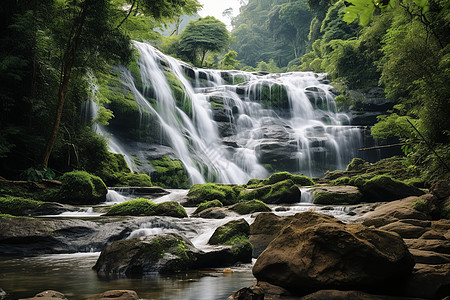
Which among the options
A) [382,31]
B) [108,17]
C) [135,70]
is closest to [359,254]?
[108,17]

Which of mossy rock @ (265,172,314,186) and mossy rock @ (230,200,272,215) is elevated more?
mossy rock @ (265,172,314,186)

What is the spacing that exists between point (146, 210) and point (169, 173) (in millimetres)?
10191

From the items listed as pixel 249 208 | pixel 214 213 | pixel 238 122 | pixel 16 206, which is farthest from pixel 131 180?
pixel 238 122

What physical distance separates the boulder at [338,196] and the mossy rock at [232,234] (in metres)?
6.71

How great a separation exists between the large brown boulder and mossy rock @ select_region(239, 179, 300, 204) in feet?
31.3

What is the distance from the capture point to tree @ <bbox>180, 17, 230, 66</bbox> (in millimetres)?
39500

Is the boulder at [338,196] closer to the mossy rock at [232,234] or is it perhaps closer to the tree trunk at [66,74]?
the mossy rock at [232,234]

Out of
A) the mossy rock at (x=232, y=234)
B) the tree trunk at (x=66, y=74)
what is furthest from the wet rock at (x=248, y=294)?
the tree trunk at (x=66, y=74)

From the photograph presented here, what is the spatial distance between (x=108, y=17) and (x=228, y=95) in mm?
18014

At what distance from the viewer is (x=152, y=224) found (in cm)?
792

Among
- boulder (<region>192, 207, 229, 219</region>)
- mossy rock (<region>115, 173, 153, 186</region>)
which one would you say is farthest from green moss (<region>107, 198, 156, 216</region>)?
mossy rock (<region>115, 173, 153, 186</region>)

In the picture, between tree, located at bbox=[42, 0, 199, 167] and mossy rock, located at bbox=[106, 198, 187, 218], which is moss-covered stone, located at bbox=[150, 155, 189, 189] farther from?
mossy rock, located at bbox=[106, 198, 187, 218]

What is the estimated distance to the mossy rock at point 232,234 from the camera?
6561 mm

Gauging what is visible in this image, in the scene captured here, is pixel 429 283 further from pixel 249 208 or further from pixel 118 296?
pixel 249 208
